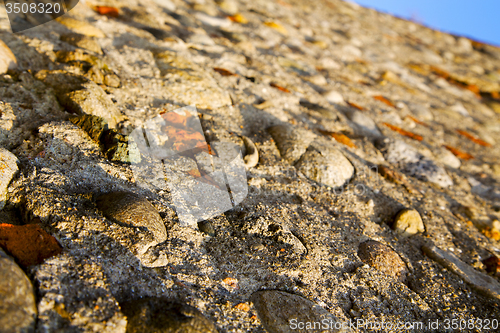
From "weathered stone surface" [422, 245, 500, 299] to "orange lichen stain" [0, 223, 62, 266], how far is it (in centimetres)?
261

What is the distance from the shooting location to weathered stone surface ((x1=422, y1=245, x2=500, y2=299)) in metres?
2.26

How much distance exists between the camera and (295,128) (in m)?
2.97

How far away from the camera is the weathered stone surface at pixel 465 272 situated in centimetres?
226

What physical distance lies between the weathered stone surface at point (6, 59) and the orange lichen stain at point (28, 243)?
59.3 inches

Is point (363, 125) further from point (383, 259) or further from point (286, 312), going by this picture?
point (286, 312)

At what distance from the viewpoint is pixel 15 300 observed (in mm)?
1137

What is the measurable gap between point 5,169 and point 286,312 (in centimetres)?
175

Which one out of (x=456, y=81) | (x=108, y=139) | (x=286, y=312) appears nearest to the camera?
(x=286, y=312)

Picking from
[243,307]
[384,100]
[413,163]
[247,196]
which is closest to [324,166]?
[247,196]

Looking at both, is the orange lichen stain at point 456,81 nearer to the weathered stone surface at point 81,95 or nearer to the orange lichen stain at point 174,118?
the orange lichen stain at point 174,118

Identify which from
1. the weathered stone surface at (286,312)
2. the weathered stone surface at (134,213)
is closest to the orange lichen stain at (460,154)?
the weathered stone surface at (286,312)

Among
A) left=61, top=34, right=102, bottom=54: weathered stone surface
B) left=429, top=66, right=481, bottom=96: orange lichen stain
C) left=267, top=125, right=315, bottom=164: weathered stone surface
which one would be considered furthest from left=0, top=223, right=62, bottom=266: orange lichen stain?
left=429, top=66, right=481, bottom=96: orange lichen stain

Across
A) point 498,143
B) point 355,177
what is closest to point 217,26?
point 355,177

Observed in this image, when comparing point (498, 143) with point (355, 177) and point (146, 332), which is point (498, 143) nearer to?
point (355, 177)
